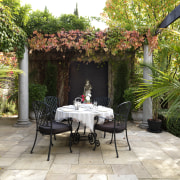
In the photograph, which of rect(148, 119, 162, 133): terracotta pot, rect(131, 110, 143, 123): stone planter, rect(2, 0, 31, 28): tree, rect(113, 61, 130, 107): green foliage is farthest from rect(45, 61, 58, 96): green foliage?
rect(148, 119, 162, 133): terracotta pot

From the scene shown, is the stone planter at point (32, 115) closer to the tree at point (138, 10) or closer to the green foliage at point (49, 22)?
the green foliage at point (49, 22)

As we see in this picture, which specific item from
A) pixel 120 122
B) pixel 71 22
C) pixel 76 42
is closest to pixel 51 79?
pixel 76 42

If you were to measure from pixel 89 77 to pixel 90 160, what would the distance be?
4614 mm

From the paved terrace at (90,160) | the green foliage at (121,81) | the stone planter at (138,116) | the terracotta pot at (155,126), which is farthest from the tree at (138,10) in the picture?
the paved terrace at (90,160)

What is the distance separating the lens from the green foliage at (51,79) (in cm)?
699

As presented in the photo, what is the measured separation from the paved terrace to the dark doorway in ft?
10.6

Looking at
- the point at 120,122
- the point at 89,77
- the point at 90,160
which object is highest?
the point at 89,77

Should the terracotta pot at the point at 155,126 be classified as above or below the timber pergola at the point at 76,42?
below

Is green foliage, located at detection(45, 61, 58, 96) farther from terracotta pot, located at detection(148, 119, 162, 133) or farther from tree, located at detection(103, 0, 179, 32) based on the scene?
terracotta pot, located at detection(148, 119, 162, 133)

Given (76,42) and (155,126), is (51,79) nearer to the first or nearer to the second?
(76,42)

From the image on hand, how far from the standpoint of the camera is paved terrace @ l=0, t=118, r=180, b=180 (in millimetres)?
2365

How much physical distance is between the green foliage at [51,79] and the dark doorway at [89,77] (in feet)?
2.05

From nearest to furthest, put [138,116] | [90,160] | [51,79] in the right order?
[90,160] → [138,116] → [51,79]

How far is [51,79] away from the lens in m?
7.02
